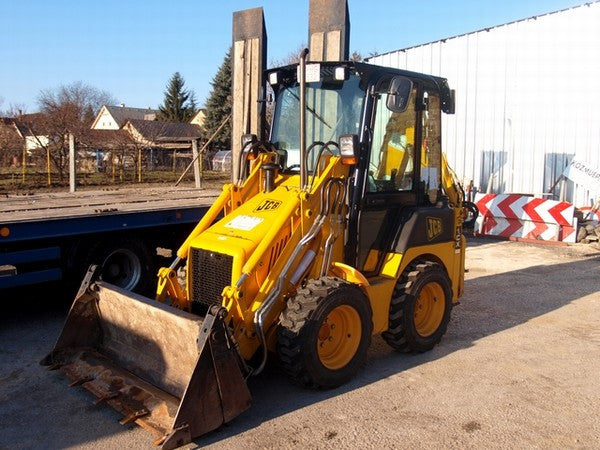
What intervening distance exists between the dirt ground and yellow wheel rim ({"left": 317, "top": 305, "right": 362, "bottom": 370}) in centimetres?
25

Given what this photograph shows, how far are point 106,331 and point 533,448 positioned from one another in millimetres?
3399

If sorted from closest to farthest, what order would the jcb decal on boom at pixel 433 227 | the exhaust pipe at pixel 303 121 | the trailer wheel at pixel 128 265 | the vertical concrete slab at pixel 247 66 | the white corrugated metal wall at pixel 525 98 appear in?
1. the exhaust pipe at pixel 303 121
2. the jcb decal on boom at pixel 433 227
3. the trailer wheel at pixel 128 265
4. the vertical concrete slab at pixel 247 66
5. the white corrugated metal wall at pixel 525 98

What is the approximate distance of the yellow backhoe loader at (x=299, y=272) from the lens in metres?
4.12

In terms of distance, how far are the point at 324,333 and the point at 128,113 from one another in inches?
3030

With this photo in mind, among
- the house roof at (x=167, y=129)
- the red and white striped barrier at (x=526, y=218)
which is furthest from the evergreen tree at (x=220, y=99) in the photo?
the red and white striped barrier at (x=526, y=218)

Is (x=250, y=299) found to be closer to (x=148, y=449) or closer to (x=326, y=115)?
(x=148, y=449)

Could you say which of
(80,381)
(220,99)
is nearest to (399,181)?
(80,381)

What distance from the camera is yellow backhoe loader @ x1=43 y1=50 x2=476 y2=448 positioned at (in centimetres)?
412

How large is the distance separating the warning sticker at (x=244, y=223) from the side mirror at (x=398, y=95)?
1.45m

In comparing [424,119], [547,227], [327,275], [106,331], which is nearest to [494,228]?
[547,227]

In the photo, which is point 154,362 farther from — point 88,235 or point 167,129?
point 167,129

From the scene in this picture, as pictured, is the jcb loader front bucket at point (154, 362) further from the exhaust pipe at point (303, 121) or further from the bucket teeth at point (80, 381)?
the exhaust pipe at point (303, 121)

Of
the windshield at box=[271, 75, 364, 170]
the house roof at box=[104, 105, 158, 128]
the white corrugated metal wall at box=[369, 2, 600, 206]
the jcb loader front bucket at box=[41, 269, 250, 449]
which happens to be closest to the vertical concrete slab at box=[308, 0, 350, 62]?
the windshield at box=[271, 75, 364, 170]

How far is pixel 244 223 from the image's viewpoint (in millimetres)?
4953
